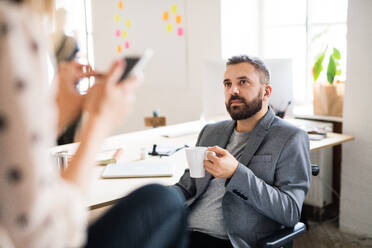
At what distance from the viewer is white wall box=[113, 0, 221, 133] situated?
4.23 metres

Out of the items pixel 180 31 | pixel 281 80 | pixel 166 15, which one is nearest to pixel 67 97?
pixel 281 80

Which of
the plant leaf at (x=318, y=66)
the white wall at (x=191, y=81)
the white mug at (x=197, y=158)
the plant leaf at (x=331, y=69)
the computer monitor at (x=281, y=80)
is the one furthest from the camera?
the white wall at (x=191, y=81)

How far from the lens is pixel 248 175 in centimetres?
158

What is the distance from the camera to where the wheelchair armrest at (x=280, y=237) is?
4.90 ft

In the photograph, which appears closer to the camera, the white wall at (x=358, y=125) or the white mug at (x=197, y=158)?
the white mug at (x=197, y=158)

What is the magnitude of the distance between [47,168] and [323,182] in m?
2.93

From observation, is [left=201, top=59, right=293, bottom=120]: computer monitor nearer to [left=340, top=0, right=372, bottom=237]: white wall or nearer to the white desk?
the white desk

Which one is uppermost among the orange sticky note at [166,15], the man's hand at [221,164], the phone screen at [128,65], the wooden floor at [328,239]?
the orange sticky note at [166,15]

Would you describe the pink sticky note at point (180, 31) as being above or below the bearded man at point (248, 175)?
above

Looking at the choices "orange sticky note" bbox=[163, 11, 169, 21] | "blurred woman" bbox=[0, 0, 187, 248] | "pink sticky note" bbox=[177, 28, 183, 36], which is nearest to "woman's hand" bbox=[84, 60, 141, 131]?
"blurred woman" bbox=[0, 0, 187, 248]

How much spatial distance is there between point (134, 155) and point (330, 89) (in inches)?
65.7

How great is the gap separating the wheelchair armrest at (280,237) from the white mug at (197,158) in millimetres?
321

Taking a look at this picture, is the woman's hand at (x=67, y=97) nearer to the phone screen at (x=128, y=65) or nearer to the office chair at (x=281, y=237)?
the phone screen at (x=128, y=65)

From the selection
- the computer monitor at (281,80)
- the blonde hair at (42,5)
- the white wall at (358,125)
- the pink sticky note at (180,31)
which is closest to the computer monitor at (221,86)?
the computer monitor at (281,80)
